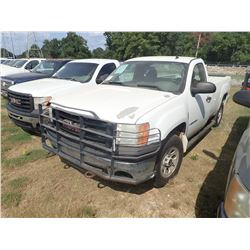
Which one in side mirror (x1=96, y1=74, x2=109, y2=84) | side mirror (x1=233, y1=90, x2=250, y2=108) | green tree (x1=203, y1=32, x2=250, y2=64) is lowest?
green tree (x1=203, y1=32, x2=250, y2=64)

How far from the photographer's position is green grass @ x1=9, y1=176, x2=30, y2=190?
3771 mm

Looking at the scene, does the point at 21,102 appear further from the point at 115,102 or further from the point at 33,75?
the point at 115,102

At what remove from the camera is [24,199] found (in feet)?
11.4

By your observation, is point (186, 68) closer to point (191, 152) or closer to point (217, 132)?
point (191, 152)

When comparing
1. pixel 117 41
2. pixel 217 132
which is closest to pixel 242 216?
pixel 217 132

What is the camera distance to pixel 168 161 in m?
3.61

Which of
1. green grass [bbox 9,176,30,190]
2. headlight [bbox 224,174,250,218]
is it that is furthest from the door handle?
green grass [bbox 9,176,30,190]

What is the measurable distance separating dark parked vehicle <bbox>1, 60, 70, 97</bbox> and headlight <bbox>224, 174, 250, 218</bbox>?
7314 millimetres

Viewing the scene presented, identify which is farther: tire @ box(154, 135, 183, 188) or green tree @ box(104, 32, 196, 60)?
green tree @ box(104, 32, 196, 60)

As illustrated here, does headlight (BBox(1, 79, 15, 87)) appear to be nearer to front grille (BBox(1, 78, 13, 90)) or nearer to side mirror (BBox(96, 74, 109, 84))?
front grille (BBox(1, 78, 13, 90))

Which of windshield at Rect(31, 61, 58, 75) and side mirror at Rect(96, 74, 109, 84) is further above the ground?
side mirror at Rect(96, 74, 109, 84)

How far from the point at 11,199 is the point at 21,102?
9.12ft

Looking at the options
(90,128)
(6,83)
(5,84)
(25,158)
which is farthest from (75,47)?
(90,128)

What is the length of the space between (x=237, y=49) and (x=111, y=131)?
1957 inches
